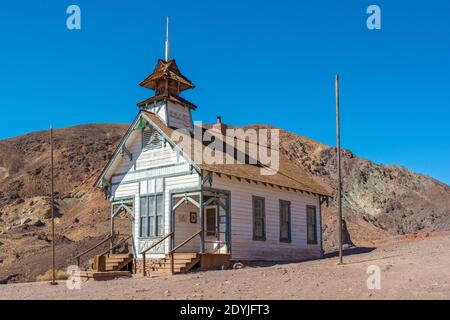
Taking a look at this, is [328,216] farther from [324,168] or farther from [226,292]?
[226,292]

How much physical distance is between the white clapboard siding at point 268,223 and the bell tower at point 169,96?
4.82 m

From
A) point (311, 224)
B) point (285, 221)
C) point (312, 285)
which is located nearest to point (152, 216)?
point (285, 221)

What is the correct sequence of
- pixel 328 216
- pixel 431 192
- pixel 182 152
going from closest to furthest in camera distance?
pixel 182 152 < pixel 328 216 < pixel 431 192

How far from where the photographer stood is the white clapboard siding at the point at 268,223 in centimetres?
2211

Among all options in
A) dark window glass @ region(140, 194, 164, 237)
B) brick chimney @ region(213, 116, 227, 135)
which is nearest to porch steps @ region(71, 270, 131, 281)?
dark window glass @ region(140, 194, 164, 237)

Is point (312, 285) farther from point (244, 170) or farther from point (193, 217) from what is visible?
point (193, 217)

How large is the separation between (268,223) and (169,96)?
781 cm

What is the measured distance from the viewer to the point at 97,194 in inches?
2630

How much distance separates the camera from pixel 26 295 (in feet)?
51.9

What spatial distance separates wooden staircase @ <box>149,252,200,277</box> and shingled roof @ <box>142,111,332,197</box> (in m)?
3.53

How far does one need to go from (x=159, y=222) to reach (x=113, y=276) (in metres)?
3.41

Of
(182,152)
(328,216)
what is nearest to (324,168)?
(328,216)

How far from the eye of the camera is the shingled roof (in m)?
21.5

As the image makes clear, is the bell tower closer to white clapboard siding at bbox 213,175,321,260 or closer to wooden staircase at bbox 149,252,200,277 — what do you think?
white clapboard siding at bbox 213,175,321,260
